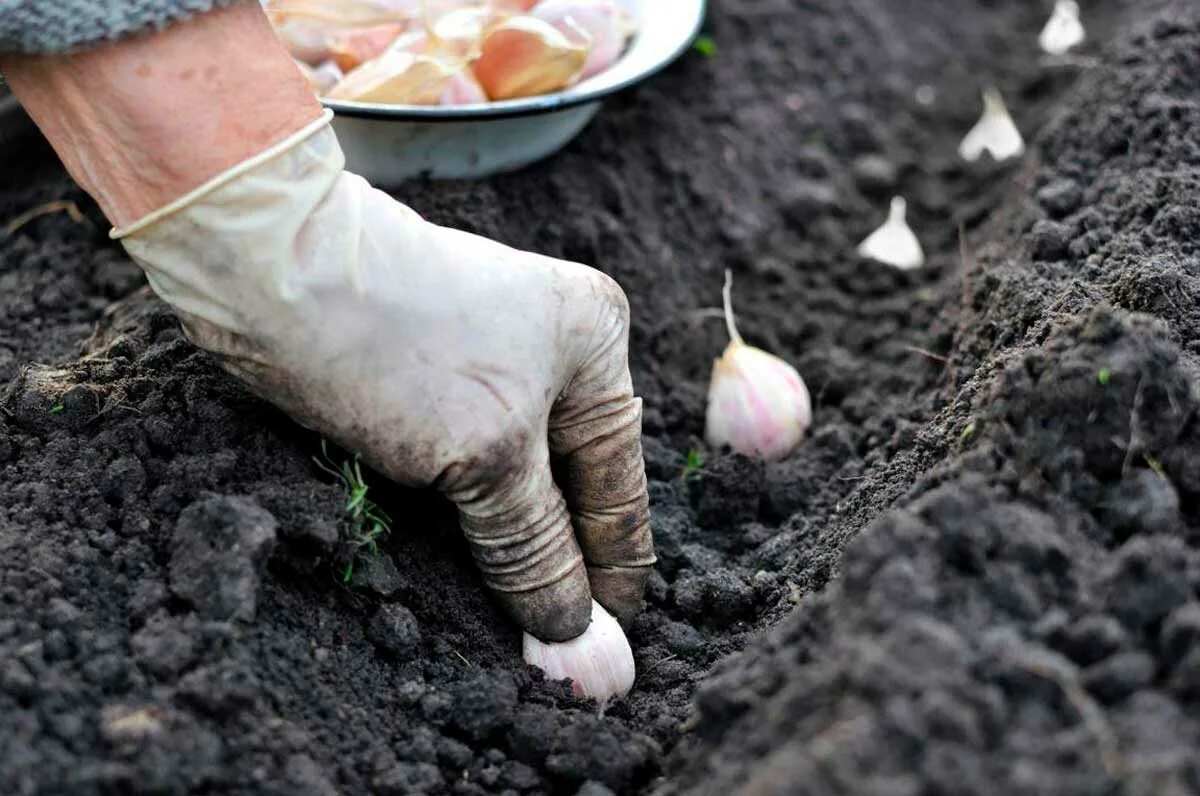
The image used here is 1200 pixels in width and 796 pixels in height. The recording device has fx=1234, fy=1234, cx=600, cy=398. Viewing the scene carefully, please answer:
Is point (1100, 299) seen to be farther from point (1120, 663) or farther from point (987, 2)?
point (987, 2)

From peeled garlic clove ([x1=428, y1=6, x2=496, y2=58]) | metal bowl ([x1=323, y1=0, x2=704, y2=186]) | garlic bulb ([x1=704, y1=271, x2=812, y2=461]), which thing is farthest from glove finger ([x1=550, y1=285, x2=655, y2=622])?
peeled garlic clove ([x1=428, y1=6, x2=496, y2=58])

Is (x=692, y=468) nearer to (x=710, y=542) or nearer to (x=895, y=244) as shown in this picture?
(x=710, y=542)

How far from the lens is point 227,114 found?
1.46 m

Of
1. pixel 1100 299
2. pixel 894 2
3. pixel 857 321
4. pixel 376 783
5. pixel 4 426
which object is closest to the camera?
pixel 376 783

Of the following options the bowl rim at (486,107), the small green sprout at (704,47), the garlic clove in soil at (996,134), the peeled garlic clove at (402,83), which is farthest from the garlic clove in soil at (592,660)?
the small green sprout at (704,47)

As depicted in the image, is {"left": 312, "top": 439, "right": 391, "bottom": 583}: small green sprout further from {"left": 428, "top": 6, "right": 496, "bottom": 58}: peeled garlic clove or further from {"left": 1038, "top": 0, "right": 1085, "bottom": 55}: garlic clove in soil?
{"left": 1038, "top": 0, "right": 1085, "bottom": 55}: garlic clove in soil

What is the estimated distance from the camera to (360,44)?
7.78 feet

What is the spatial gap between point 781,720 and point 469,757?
1.52ft

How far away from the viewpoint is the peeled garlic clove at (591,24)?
7.76 feet

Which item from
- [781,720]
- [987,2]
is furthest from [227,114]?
[987,2]

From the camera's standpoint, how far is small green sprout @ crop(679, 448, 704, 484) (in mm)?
2104

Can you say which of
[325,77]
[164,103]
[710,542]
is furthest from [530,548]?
[325,77]

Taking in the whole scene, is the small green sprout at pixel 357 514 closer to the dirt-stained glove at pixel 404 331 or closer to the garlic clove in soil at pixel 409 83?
the dirt-stained glove at pixel 404 331

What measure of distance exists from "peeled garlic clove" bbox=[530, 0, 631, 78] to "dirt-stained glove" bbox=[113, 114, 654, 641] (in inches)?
33.7
